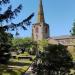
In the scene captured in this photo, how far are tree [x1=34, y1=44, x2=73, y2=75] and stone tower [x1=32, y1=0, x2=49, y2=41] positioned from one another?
84304mm

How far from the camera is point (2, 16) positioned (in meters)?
23.3

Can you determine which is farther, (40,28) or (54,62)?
(40,28)

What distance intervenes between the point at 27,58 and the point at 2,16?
30.1 m

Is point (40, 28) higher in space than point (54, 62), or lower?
higher

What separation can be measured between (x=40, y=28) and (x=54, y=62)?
87.8 meters

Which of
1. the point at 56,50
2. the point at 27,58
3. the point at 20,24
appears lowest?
the point at 27,58

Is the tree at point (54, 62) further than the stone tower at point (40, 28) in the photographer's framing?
No

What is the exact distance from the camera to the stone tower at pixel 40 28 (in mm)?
106312

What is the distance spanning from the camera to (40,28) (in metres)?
108

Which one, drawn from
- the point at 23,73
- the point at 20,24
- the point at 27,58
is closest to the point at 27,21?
the point at 20,24

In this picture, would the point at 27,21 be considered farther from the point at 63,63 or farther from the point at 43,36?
the point at 43,36

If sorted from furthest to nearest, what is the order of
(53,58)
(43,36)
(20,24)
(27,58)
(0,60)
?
(43,36)
(27,58)
(0,60)
(20,24)
(53,58)

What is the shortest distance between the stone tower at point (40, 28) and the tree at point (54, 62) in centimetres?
8430

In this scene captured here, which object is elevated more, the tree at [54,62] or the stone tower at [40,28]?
the stone tower at [40,28]
